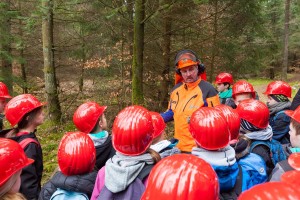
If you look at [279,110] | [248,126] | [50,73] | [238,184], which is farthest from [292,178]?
[50,73]

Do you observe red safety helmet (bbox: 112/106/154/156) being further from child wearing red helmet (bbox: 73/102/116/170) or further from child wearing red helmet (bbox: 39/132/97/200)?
child wearing red helmet (bbox: 73/102/116/170)

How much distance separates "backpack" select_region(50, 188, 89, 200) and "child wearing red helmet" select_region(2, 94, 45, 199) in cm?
67

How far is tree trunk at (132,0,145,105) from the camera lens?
6.67 meters

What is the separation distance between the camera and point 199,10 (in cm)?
1020

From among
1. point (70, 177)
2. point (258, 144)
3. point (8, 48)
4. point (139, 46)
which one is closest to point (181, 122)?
point (258, 144)

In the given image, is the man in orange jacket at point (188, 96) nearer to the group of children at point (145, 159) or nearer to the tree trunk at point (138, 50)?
the group of children at point (145, 159)

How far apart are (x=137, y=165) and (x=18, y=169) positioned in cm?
104

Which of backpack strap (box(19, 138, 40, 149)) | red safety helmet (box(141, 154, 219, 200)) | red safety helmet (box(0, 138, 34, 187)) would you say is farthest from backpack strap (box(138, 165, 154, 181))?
backpack strap (box(19, 138, 40, 149))

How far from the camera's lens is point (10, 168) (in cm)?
214

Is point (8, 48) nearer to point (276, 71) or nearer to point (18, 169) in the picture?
point (18, 169)

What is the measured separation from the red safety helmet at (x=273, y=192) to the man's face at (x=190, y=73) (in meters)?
3.09

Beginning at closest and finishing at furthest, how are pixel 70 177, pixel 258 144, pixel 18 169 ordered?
1. pixel 18 169
2. pixel 70 177
3. pixel 258 144

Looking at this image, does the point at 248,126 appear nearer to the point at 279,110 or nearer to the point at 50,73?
the point at 279,110

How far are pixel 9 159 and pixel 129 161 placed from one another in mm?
1024
